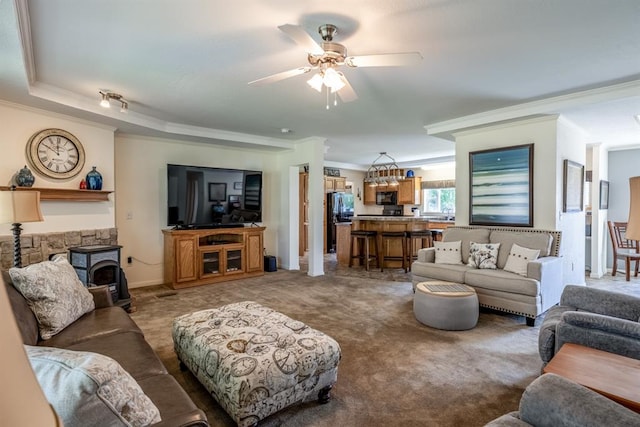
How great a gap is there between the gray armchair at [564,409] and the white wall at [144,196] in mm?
5180

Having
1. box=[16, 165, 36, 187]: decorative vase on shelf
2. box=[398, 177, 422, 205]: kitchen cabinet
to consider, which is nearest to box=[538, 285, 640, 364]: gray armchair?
box=[16, 165, 36, 187]: decorative vase on shelf

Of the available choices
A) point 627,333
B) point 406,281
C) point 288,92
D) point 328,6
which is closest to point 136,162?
point 288,92

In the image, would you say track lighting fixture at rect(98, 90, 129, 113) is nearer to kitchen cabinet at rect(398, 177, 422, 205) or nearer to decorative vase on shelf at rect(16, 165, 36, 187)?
decorative vase on shelf at rect(16, 165, 36, 187)

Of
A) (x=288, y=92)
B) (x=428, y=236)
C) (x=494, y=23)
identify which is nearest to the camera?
(x=494, y=23)

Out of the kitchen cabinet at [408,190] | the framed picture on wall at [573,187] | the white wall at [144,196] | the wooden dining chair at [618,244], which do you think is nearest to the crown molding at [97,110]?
the white wall at [144,196]

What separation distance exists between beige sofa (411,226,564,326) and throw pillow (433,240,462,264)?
3.5 inches

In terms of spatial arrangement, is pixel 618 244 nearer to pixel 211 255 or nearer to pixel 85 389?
pixel 211 255

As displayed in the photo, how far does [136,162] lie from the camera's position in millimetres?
5059

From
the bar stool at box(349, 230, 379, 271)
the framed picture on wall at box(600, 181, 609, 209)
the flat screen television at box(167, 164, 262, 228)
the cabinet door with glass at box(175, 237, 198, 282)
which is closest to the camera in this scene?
the cabinet door with glass at box(175, 237, 198, 282)

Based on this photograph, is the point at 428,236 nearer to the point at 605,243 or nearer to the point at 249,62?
the point at 605,243

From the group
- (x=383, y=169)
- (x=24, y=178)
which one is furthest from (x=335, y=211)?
(x=24, y=178)

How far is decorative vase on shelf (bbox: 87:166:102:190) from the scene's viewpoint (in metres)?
4.11

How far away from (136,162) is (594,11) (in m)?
5.44

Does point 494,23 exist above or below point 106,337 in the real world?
above
